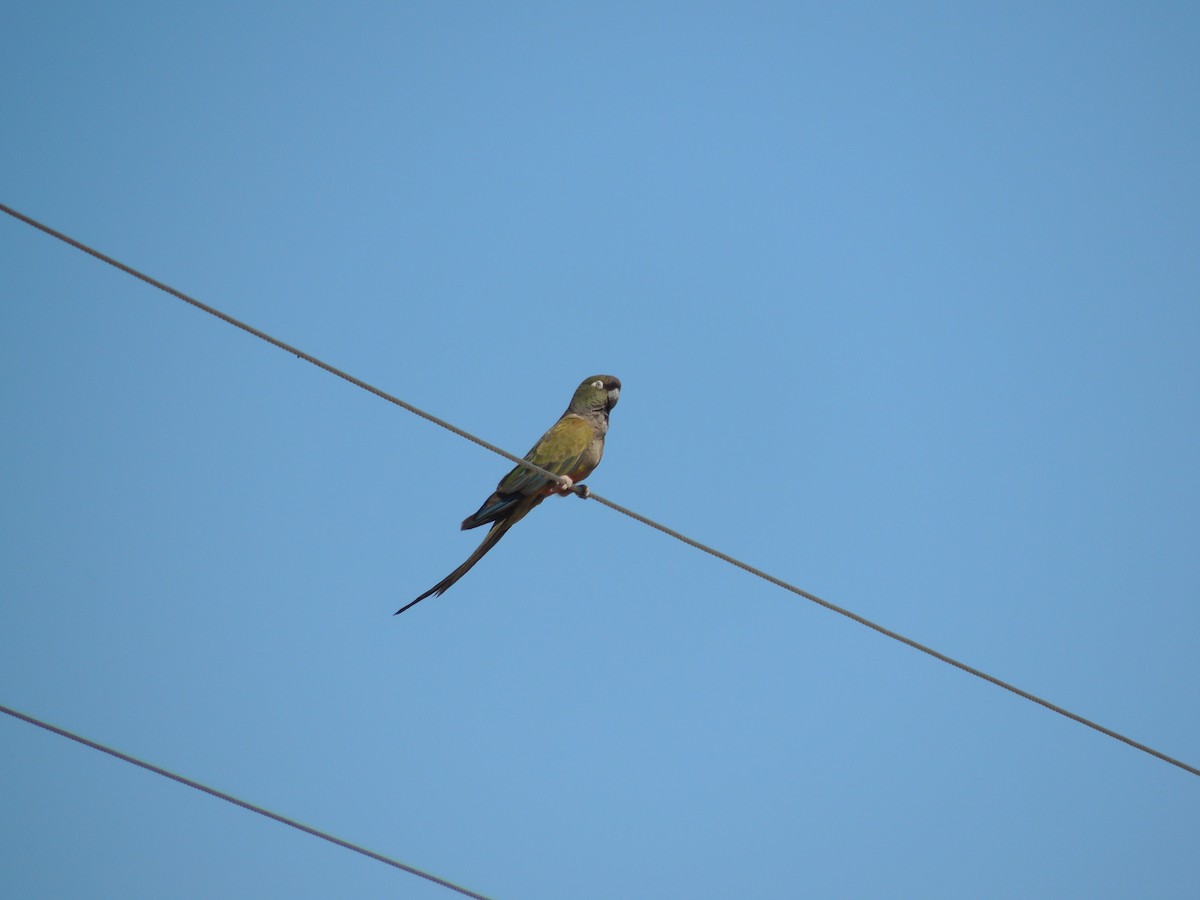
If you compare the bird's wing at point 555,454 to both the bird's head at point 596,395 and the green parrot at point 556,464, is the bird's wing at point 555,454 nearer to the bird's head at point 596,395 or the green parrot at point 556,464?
the green parrot at point 556,464

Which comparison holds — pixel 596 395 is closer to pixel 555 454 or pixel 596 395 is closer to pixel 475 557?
pixel 555 454

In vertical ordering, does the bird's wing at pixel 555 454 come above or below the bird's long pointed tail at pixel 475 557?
above

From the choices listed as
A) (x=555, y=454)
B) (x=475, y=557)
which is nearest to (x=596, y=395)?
(x=555, y=454)

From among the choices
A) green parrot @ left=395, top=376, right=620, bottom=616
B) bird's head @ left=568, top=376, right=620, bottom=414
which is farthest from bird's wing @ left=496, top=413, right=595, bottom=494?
bird's head @ left=568, top=376, right=620, bottom=414

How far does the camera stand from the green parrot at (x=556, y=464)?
712 centimetres

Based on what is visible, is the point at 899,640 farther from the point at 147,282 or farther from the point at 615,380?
the point at 615,380

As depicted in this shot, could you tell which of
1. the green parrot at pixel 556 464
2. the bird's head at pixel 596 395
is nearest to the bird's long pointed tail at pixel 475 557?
the green parrot at pixel 556 464

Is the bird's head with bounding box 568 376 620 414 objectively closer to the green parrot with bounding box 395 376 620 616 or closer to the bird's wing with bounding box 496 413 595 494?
the green parrot with bounding box 395 376 620 616

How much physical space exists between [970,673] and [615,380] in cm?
439

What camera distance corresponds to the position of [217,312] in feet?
13.2

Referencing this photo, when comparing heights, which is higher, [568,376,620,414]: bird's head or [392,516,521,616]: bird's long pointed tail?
[568,376,620,414]: bird's head

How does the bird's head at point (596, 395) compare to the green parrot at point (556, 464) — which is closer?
the green parrot at point (556, 464)

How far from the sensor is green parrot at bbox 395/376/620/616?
23.4 ft

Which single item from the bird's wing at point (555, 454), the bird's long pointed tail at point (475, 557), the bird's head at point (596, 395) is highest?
the bird's head at point (596, 395)
